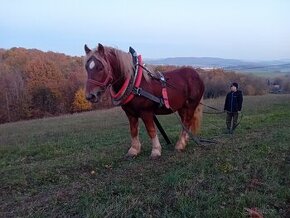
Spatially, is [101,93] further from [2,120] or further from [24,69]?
[24,69]

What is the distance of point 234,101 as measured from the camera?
14477 mm

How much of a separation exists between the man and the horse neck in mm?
7623

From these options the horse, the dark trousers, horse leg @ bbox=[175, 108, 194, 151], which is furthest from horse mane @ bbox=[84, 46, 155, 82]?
the dark trousers

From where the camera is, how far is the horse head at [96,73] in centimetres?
696

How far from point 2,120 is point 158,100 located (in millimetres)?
59956

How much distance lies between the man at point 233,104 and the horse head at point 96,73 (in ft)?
26.7

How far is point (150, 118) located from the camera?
315 inches

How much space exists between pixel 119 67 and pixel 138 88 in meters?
0.54

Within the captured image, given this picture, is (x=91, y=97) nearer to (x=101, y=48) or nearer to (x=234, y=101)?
(x=101, y=48)

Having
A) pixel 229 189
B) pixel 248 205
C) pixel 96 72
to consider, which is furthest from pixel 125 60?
pixel 248 205

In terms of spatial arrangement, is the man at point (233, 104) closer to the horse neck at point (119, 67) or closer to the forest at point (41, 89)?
the horse neck at point (119, 67)

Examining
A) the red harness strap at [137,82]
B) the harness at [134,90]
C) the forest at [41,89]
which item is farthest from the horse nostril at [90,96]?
the forest at [41,89]

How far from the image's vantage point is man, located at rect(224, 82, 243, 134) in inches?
563

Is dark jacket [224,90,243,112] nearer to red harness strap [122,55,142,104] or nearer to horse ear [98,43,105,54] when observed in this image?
red harness strap [122,55,142,104]
